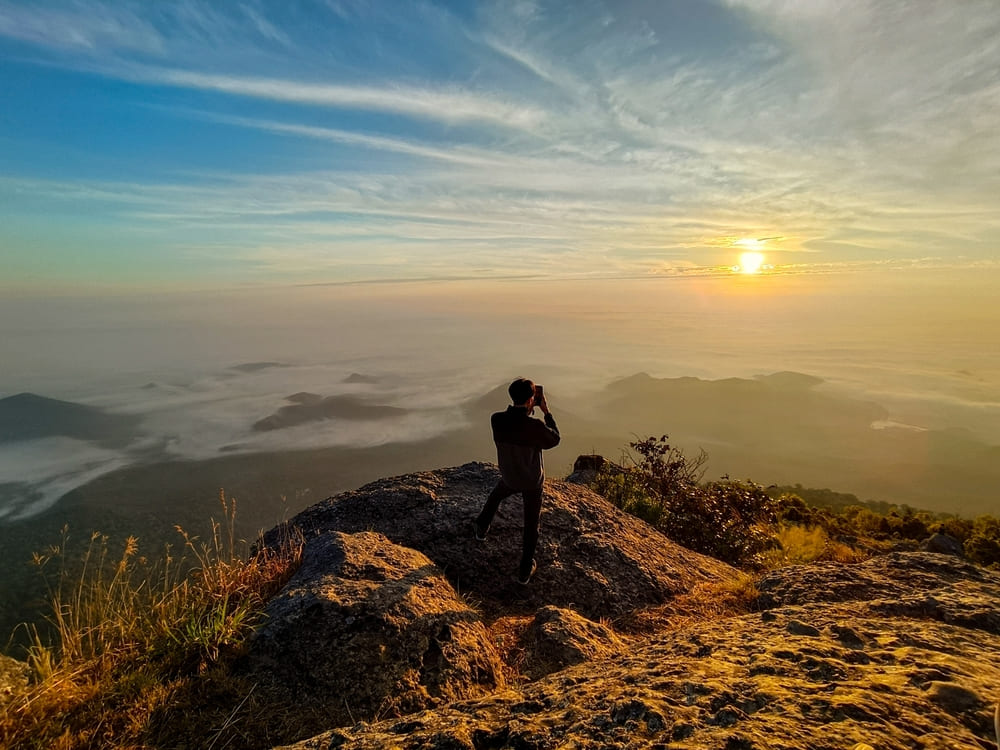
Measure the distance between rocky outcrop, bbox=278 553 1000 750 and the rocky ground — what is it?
0.04 ft

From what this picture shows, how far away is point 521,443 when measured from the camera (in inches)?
220

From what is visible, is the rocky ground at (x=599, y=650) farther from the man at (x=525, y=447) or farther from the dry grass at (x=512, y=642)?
the man at (x=525, y=447)

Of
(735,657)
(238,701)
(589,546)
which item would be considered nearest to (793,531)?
(589,546)

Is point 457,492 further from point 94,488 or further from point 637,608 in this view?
point 94,488

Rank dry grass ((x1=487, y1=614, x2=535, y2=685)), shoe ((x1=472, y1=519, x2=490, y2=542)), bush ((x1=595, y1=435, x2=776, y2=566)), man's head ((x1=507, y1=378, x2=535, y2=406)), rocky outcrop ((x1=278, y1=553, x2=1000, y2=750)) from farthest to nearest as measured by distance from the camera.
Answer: bush ((x1=595, y1=435, x2=776, y2=566)) → shoe ((x1=472, y1=519, x2=490, y2=542)) → man's head ((x1=507, y1=378, x2=535, y2=406)) → dry grass ((x1=487, y1=614, x2=535, y2=685)) → rocky outcrop ((x1=278, y1=553, x2=1000, y2=750))

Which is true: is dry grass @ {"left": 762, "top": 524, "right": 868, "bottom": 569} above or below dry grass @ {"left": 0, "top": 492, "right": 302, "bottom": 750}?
below

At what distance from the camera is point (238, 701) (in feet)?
10.5

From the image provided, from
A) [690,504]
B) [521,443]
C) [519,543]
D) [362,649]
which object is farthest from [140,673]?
[690,504]

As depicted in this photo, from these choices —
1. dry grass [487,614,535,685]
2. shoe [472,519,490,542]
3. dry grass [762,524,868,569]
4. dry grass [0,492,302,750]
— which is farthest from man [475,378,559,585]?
dry grass [762,524,868,569]

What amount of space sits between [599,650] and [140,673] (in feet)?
11.7

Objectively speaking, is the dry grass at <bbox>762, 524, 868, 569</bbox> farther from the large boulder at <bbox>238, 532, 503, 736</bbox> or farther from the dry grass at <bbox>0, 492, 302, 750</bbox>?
the dry grass at <bbox>0, 492, 302, 750</bbox>

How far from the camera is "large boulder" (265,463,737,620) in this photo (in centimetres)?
592

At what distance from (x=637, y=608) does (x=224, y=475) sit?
195m

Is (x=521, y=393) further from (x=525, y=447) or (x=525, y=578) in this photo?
(x=525, y=578)
